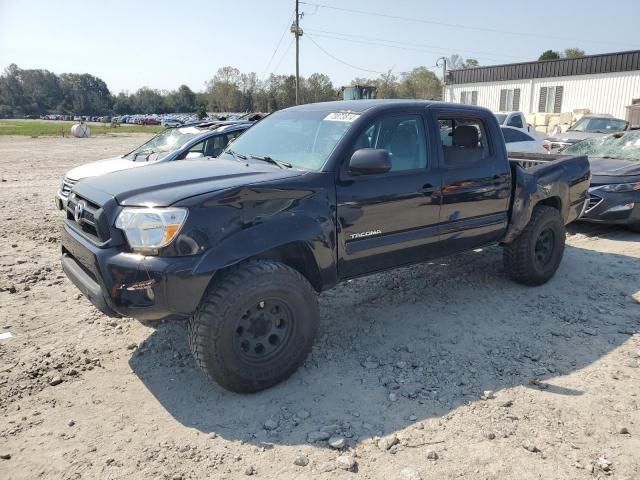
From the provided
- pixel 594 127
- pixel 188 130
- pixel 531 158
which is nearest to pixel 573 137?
pixel 594 127

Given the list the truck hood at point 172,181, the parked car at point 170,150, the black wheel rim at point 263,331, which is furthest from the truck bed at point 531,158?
the parked car at point 170,150

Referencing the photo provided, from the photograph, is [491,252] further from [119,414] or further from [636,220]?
[119,414]

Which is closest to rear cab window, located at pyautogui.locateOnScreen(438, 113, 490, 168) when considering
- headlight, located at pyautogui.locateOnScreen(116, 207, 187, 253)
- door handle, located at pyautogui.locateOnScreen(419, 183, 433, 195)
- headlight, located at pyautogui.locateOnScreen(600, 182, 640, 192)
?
door handle, located at pyautogui.locateOnScreen(419, 183, 433, 195)

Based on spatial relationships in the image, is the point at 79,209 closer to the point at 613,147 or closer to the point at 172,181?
the point at 172,181

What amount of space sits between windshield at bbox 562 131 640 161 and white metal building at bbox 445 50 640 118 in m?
21.3

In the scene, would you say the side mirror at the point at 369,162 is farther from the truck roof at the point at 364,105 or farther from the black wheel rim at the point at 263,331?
the black wheel rim at the point at 263,331

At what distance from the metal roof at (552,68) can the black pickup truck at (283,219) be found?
27923 millimetres

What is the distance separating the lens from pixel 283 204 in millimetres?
3396

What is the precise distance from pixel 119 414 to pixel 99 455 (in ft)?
1.28

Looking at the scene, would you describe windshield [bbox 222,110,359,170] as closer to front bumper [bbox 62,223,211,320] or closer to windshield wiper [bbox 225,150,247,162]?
windshield wiper [bbox 225,150,247,162]

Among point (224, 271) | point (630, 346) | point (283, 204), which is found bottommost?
point (630, 346)

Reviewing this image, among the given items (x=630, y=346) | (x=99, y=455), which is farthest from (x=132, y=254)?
(x=630, y=346)

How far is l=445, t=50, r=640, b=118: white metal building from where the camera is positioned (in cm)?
2761

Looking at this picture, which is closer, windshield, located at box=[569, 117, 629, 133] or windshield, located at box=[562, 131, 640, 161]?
windshield, located at box=[562, 131, 640, 161]
